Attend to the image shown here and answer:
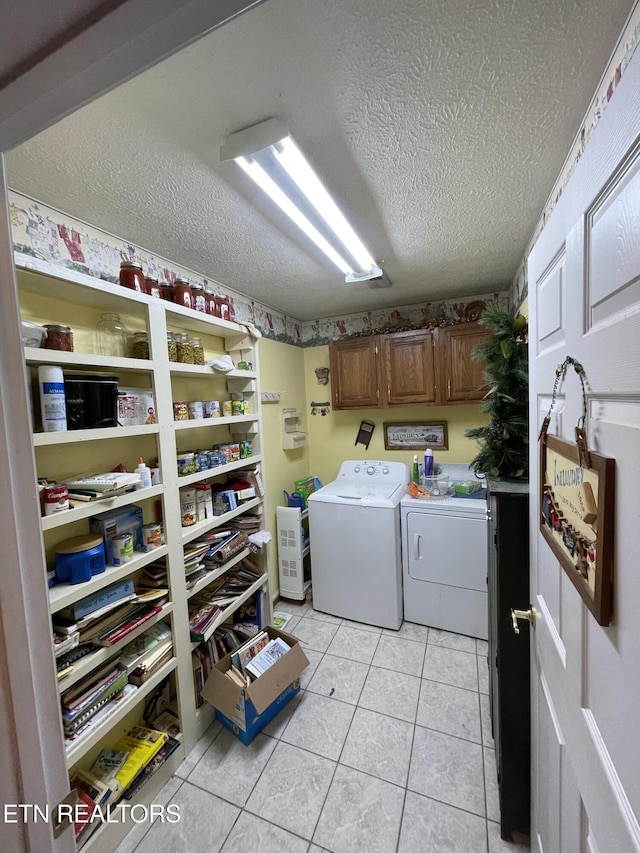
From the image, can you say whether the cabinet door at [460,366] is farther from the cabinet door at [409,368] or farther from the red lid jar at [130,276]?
the red lid jar at [130,276]

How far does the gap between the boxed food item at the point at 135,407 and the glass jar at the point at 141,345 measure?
0.54 ft

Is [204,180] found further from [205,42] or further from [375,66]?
[375,66]

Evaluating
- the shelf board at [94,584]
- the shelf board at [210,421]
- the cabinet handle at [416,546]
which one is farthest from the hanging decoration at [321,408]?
the shelf board at [94,584]

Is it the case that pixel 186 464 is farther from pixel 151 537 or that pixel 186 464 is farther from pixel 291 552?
pixel 291 552

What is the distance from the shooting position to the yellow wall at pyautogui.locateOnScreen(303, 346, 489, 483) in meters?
2.73

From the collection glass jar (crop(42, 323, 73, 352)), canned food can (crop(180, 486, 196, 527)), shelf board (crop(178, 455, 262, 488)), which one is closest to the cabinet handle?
shelf board (crop(178, 455, 262, 488))

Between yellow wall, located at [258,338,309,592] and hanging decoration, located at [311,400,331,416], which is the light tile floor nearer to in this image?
yellow wall, located at [258,338,309,592]

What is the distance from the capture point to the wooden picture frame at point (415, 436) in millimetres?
2787

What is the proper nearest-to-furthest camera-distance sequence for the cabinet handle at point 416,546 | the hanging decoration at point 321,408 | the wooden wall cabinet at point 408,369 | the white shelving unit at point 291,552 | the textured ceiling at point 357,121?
the textured ceiling at point 357,121, the cabinet handle at point 416,546, the wooden wall cabinet at point 408,369, the white shelving unit at point 291,552, the hanging decoration at point 321,408

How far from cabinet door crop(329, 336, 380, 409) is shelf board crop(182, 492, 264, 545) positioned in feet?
3.98

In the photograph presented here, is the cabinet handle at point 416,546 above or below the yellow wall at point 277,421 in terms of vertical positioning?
below

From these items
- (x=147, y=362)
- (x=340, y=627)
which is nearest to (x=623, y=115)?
(x=147, y=362)

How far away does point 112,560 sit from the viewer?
1273 mm

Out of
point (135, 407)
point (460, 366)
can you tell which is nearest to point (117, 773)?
point (135, 407)
